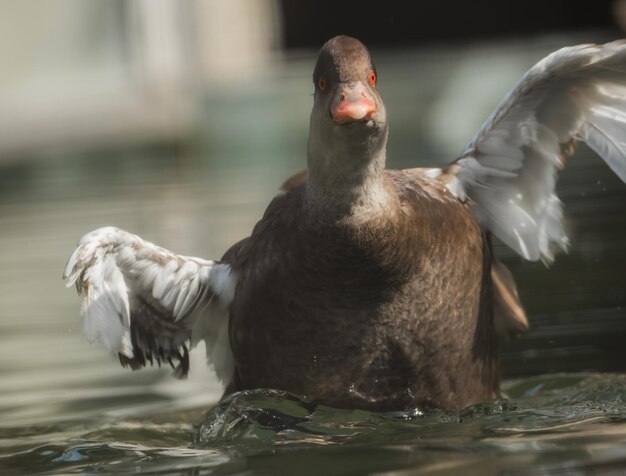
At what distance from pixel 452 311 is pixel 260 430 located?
92 centimetres

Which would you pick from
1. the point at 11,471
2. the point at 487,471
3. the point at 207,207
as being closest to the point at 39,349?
the point at 11,471

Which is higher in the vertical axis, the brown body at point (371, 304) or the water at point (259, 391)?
the brown body at point (371, 304)

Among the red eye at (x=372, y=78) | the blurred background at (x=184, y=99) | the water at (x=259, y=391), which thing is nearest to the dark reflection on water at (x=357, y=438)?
the water at (x=259, y=391)

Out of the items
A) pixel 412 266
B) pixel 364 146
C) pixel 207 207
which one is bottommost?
pixel 207 207

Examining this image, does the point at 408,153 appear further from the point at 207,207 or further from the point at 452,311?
the point at 452,311

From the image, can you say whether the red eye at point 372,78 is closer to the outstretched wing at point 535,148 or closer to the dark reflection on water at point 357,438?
the outstretched wing at point 535,148

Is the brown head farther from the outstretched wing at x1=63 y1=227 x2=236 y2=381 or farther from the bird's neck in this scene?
the outstretched wing at x1=63 y1=227 x2=236 y2=381

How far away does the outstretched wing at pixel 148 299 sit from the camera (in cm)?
563

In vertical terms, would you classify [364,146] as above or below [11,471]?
above

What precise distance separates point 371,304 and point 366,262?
18cm

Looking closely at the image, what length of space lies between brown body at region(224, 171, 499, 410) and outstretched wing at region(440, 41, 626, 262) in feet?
0.97

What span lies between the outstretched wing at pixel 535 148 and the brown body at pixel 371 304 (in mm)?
296

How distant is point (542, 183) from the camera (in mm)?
6055

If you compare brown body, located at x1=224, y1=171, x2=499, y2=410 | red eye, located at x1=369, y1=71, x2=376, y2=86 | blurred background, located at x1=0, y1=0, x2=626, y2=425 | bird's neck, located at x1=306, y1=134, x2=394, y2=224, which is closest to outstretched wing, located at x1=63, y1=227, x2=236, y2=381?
brown body, located at x1=224, y1=171, x2=499, y2=410
